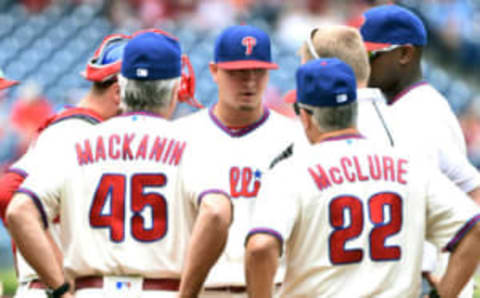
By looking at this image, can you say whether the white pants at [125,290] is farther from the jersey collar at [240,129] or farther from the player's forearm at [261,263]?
the jersey collar at [240,129]

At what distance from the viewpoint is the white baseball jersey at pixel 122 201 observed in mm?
3426

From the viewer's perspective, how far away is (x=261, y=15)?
45.9 feet

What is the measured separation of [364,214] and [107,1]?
37.6ft

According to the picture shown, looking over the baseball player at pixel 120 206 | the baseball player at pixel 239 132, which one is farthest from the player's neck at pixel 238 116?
the baseball player at pixel 120 206

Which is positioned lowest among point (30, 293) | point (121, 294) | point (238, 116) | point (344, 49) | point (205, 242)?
point (30, 293)

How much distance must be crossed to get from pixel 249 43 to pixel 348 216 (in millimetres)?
1161

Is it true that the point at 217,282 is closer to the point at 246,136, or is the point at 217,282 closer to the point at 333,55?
the point at 246,136

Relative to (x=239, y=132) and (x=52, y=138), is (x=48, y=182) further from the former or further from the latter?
(x=239, y=132)

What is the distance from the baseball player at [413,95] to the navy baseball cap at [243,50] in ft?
1.54

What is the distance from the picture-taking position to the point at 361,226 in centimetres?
321

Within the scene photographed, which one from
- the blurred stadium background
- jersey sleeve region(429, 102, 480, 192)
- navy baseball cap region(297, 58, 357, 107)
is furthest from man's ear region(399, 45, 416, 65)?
the blurred stadium background

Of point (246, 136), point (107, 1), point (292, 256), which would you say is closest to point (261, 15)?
point (107, 1)

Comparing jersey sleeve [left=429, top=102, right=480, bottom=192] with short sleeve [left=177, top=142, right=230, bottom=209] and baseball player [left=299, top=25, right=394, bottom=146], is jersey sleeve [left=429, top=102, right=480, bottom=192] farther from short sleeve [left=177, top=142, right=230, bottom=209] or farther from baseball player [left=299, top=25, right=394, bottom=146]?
short sleeve [left=177, top=142, right=230, bottom=209]

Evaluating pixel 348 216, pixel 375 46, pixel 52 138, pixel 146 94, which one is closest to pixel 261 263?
pixel 348 216
